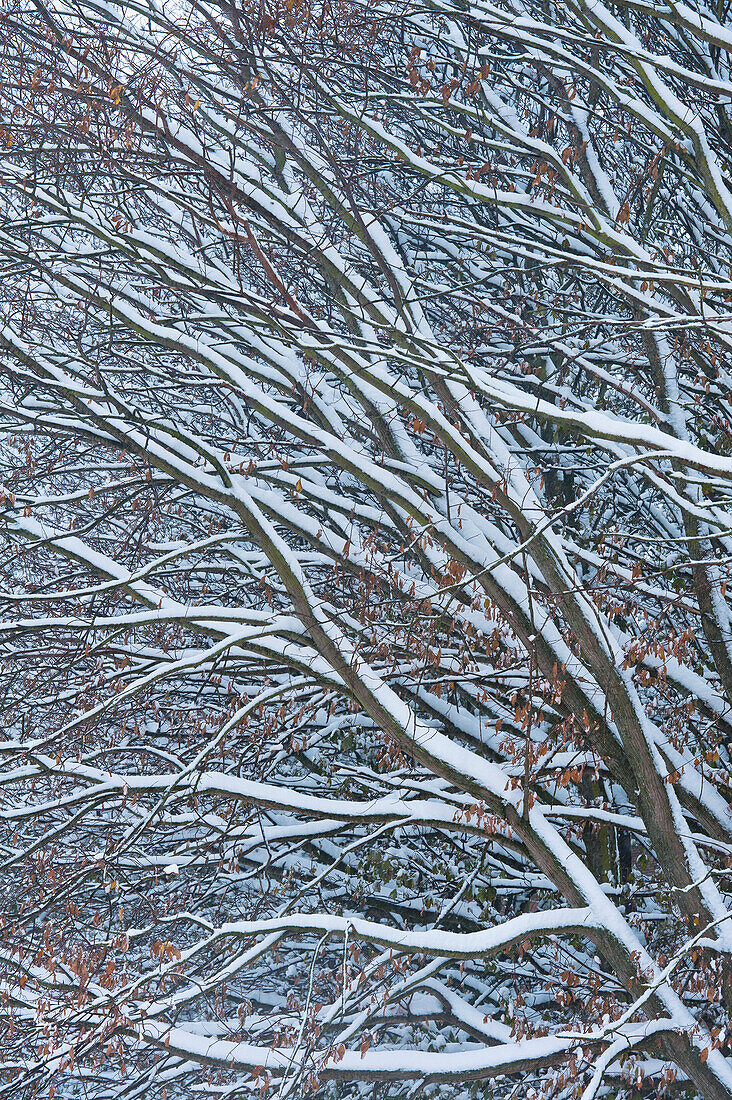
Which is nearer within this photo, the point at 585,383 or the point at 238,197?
the point at 238,197

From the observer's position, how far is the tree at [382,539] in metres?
4.39

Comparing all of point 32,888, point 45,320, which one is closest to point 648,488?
point 45,320

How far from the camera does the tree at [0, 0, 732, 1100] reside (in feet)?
14.4

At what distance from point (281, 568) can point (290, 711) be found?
1.71 metres

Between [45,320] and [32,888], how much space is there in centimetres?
348

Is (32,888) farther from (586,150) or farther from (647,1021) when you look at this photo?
(586,150)

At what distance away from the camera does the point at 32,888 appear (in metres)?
5.41

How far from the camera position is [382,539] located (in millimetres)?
6215

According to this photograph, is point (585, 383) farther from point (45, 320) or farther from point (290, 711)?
point (45, 320)

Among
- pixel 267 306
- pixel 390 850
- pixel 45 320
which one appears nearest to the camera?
pixel 267 306

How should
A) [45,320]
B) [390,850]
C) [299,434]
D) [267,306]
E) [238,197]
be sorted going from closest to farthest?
[267,306] < [238,197] < [299,434] < [45,320] < [390,850]

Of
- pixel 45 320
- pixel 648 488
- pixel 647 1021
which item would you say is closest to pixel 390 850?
pixel 647 1021

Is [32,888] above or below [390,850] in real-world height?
above

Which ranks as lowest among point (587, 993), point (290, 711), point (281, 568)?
point (587, 993)
